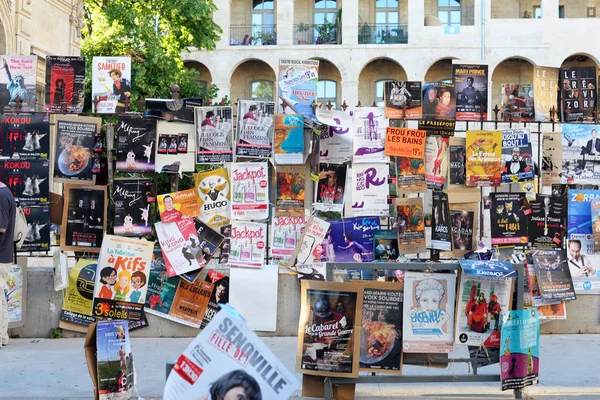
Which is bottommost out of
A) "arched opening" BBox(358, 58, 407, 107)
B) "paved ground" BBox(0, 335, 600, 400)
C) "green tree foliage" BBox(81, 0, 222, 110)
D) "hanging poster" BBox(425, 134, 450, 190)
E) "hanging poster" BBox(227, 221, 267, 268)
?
"paved ground" BBox(0, 335, 600, 400)

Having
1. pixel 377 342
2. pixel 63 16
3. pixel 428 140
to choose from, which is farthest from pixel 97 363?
pixel 63 16

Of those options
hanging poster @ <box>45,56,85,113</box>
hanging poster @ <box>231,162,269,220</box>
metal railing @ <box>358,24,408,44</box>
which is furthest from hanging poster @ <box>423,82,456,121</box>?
metal railing @ <box>358,24,408,44</box>

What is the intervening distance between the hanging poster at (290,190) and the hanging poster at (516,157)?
7.76 feet

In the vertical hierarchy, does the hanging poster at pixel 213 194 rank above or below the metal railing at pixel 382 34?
below

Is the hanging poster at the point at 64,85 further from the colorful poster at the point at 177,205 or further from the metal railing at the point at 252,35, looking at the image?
the metal railing at the point at 252,35

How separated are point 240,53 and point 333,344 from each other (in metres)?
32.5

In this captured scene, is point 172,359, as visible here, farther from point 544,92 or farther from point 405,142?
point 544,92

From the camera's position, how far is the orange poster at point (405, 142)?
949 cm

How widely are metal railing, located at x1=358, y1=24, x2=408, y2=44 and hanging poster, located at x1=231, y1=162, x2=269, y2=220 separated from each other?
29.2 metres

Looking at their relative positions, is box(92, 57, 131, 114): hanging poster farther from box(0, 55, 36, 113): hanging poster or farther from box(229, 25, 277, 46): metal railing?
box(229, 25, 277, 46): metal railing

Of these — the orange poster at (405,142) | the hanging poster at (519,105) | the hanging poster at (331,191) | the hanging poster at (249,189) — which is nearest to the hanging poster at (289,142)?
the hanging poster at (249,189)

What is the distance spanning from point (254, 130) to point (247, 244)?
4.30 ft

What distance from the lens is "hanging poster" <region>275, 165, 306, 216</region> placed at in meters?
9.61

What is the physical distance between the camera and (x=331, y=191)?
9633mm
